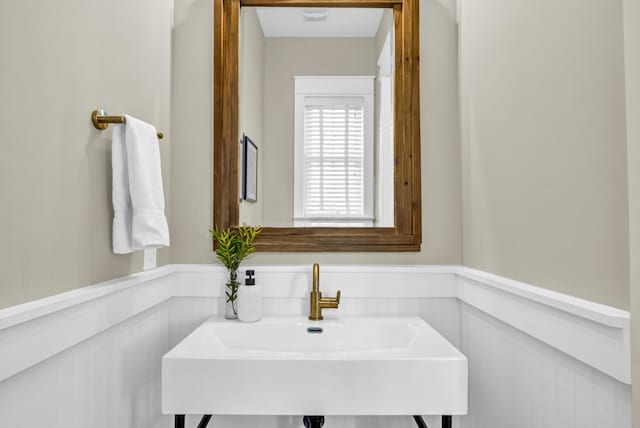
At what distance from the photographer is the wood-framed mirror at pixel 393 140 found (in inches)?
56.9

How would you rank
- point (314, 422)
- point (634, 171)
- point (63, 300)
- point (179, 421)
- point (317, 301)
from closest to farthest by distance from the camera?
point (634, 171) → point (63, 300) → point (179, 421) → point (314, 422) → point (317, 301)

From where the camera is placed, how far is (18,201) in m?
0.72

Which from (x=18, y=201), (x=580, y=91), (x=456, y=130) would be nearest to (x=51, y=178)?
(x=18, y=201)

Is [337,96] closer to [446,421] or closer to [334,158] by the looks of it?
[334,158]

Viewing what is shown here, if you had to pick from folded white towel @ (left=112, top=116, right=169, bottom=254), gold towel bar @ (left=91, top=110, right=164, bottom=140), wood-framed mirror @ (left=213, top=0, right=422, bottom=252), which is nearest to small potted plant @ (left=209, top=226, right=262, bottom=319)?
wood-framed mirror @ (left=213, top=0, right=422, bottom=252)

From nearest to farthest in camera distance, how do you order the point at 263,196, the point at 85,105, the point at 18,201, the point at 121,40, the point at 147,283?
the point at 18,201
the point at 85,105
the point at 121,40
the point at 147,283
the point at 263,196

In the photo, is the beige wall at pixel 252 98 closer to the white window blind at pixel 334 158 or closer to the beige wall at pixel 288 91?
the beige wall at pixel 288 91

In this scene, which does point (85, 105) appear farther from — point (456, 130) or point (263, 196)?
point (456, 130)

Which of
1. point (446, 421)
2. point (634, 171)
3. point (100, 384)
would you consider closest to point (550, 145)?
point (634, 171)

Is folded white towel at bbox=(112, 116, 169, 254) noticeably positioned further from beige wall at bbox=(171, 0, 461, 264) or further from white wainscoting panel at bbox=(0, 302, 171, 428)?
beige wall at bbox=(171, 0, 461, 264)

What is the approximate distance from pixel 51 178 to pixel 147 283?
0.46m

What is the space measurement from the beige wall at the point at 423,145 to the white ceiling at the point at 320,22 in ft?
0.59

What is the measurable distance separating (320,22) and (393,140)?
0.47 m

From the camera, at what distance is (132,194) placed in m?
1.00
